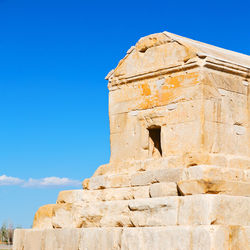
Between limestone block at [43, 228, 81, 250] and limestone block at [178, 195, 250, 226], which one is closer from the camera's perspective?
limestone block at [178, 195, 250, 226]

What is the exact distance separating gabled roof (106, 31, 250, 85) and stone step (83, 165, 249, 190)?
186cm

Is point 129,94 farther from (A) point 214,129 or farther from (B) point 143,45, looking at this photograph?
(A) point 214,129

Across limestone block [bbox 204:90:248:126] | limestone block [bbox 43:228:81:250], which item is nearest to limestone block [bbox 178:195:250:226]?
limestone block [bbox 204:90:248:126]

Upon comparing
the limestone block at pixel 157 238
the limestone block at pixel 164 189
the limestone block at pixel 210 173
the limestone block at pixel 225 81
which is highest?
the limestone block at pixel 225 81

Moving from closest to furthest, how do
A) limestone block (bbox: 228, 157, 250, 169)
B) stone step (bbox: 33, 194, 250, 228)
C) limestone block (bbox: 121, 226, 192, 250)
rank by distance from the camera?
limestone block (bbox: 121, 226, 192, 250)
stone step (bbox: 33, 194, 250, 228)
limestone block (bbox: 228, 157, 250, 169)

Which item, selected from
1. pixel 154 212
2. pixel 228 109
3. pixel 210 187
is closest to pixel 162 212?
pixel 154 212

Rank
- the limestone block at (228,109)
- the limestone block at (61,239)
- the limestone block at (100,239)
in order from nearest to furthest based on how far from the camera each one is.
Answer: the limestone block at (100,239) < the limestone block at (228,109) < the limestone block at (61,239)

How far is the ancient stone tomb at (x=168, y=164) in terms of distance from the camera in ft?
32.2

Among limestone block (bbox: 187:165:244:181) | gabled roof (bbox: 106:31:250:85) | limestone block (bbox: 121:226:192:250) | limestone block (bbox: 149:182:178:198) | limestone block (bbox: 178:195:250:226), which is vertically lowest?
limestone block (bbox: 121:226:192:250)

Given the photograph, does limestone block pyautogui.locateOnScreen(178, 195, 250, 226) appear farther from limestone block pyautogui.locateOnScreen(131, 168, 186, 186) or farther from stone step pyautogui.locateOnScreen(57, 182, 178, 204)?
limestone block pyautogui.locateOnScreen(131, 168, 186, 186)

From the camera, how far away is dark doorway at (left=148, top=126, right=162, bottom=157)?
38.7 ft

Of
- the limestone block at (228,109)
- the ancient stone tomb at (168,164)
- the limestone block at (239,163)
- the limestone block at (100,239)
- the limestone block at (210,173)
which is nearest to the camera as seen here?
the ancient stone tomb at (168,164)

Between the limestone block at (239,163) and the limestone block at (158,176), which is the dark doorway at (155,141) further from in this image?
the limestone block at (239,163)

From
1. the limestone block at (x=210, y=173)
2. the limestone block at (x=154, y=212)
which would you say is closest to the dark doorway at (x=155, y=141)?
the limestone block at (x=154, y=212)
